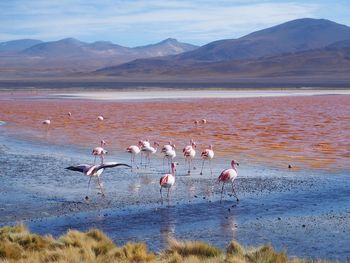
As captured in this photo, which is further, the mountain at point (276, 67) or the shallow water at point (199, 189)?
the mountain at point (276, 67)

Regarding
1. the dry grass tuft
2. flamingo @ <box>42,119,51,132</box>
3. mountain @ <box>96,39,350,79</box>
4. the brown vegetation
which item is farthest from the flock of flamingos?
mountain @ <box>96,39,350,79</box>

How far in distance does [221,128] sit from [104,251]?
17522 mm

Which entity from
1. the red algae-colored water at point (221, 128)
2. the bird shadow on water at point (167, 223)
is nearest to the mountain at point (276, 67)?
the red algae-colored water at point (221, 128)

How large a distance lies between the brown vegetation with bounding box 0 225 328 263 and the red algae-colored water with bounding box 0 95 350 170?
8.36 meters

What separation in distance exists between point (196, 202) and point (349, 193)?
127 inches

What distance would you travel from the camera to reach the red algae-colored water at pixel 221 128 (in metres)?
18.5

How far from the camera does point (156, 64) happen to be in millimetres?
183500

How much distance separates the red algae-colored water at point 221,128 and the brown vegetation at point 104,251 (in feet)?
27.4

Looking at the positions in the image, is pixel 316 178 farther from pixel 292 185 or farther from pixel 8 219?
pixel 8 219

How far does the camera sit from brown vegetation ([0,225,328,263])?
7.70 m

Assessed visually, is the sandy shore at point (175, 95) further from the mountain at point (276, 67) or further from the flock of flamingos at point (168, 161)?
the mountain at point (276, 67)

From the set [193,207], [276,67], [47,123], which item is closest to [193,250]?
[193,207]

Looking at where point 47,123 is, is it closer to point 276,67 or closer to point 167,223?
point 167,223

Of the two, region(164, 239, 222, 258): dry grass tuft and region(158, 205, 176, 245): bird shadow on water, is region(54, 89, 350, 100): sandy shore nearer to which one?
region(158, 205, 176, 245): bird shadow on water
